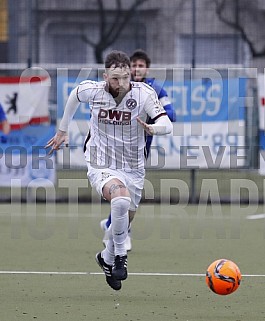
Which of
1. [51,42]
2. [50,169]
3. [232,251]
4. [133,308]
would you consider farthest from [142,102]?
[51,42]

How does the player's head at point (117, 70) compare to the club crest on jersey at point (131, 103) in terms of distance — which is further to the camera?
the club crest on jersey at point (131, 103)

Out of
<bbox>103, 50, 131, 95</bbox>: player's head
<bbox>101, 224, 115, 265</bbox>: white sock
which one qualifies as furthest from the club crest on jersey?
<bbox>101, 224, 115, 265</bbox>: white sock

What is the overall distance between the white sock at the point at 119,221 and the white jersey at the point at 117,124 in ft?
1.58

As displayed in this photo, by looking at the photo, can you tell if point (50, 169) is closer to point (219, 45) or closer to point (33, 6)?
point (33, 6)

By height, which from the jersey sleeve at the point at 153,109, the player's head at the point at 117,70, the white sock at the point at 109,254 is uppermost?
the player's head at the point at 117,70

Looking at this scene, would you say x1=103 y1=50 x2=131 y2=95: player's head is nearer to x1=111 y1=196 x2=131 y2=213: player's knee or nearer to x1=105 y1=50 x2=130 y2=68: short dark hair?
x1=105 y1=50 x2=130 y2=68: short dark hair

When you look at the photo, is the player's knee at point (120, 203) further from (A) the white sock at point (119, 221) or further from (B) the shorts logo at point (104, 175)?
(B) the shorts logo at point (104, 175)

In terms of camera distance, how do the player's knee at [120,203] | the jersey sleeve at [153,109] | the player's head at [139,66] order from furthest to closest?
the player's head at [139,66], the jersey sleeve at [153,109], the player's knee at [120,203]

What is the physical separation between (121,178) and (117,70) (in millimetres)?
858

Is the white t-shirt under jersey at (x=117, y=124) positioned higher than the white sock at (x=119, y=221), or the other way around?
the white t-shirt under jersey at (x=117, y=124)

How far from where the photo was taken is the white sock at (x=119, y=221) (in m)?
6.88

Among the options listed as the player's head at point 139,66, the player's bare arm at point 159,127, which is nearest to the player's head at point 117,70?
the player's bare arm at point 159,127

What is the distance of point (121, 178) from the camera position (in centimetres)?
723

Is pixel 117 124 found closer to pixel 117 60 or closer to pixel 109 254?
pixel 117 60
